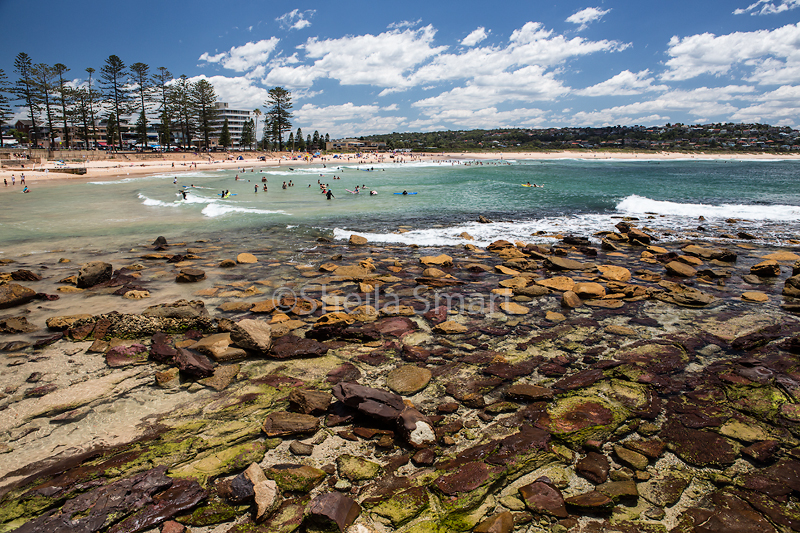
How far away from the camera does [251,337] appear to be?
6332 mm

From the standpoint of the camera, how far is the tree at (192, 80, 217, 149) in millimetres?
90688

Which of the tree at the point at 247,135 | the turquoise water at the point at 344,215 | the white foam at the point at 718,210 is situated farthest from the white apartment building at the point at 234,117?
the white foam at the point at 718,210

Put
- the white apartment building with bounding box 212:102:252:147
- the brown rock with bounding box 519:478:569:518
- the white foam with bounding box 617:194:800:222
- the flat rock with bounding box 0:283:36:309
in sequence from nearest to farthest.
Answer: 1. the brown rock with bounding box 519:478:569:518
2. the flat rock with bounding box 0:283:36:309
3. the white foam with bounding box 617:194:800:222
4. the white apartment building with bounding box 212:102:252:147

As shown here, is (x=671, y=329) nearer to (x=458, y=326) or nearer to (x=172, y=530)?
(x=458, y=326)

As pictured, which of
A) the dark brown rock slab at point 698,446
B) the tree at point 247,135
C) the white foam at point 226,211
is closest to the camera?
the dark brown rock slab at point 698,446

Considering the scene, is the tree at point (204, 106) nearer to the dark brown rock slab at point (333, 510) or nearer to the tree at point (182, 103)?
the tree at point (182, 103)

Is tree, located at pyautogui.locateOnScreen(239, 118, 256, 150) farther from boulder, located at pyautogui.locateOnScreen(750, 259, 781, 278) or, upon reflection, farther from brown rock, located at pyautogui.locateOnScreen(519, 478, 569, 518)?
brown rock, located at pyautogui.locateOnScreen(519, 478, 569, 518)

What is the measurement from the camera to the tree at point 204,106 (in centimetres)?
9069

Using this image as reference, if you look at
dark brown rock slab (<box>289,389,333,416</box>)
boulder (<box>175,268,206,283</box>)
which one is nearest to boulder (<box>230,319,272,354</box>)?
dark brown rock slab (<box>289,389,333,416</box>)

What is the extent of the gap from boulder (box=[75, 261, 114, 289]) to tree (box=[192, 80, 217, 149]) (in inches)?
3843

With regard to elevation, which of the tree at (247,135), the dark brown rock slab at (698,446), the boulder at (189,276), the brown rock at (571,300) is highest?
the tree at (247,135)

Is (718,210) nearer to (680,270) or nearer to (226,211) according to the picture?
(680,270)

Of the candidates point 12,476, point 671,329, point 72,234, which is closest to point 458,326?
point 671,329

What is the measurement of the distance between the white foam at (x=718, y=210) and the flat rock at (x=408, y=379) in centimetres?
2554
